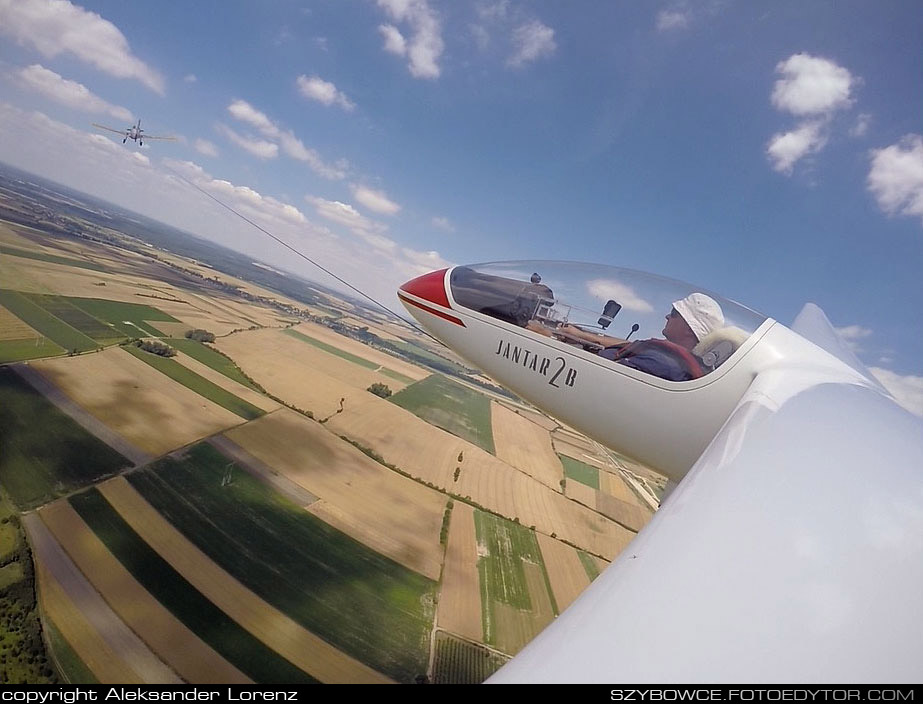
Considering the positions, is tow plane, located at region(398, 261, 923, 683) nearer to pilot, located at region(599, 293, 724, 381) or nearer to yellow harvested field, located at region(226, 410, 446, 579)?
pilot, located at region(599, 293, 724, 381)

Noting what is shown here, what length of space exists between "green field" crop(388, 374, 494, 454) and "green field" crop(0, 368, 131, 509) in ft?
60.1

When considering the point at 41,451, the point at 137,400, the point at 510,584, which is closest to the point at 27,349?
the point at 137,400

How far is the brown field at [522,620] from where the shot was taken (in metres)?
11.6

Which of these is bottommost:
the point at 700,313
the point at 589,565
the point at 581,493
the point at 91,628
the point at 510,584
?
the point at 91,628

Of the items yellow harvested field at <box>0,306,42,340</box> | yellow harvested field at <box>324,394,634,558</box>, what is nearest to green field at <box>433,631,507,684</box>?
yellow harvested field at <box>324,394,634,558</box>

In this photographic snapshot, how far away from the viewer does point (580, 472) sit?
2717cm

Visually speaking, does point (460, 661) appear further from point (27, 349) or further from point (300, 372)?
point (27, 349)

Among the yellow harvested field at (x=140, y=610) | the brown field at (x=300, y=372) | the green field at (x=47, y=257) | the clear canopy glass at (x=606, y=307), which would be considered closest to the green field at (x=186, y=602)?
the yellow harvested field at (x=140, y=610)

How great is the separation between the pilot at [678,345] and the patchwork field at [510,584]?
11.5m

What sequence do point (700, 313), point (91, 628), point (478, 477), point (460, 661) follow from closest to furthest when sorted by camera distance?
point (700, 313), point (91, 628), point (460, 661), point (478, 477)

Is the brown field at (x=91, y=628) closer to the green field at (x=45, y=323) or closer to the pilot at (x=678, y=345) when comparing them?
the pilot at (x=678, y=345)

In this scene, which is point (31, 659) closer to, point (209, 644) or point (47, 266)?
point (209, 644)

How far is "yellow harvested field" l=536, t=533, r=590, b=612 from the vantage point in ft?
47.3

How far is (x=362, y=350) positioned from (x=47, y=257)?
29865mm
